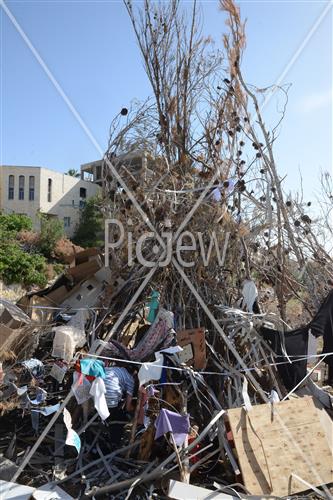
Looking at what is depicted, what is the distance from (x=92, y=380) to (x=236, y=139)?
306cm

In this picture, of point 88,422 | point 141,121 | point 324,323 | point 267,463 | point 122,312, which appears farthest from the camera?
point 141,121

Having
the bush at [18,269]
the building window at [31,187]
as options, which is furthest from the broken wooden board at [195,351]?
the building window at [31,187]

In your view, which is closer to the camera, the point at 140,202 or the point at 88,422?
the point at 88,422

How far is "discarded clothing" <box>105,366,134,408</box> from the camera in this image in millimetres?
3766

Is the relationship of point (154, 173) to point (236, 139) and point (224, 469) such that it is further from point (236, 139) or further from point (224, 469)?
point (224, 469)

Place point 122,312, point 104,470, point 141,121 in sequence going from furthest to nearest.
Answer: point 141,121
point 122,312
point 104,470

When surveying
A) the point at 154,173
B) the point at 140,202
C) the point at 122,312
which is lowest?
the point at 122,312

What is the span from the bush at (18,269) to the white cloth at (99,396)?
12301 millimetres

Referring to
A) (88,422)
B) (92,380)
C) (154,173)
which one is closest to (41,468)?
(88,422)

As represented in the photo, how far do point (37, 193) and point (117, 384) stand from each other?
30.3 meters

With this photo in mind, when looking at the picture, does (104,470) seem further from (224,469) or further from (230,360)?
(230,360)

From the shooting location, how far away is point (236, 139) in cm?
496

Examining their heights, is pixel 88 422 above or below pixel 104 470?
above

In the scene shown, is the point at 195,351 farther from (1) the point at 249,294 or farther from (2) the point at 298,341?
(2) the point at 298,341
